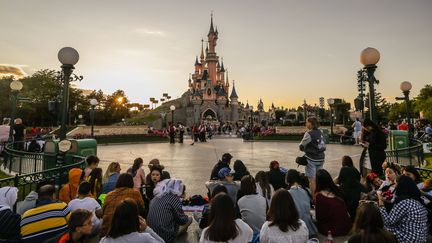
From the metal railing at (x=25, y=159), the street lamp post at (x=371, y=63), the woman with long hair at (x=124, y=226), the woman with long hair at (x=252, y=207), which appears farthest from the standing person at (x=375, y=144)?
the metal railing at (x=25, y=159)

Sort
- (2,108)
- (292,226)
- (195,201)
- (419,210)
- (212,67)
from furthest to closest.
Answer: (212,67), (2,108), (195,201), (419,210), (292,226)

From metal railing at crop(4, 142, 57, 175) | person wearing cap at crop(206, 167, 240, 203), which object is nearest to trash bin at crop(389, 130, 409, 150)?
person wearing cap at crop(206, 167, 240, 203)

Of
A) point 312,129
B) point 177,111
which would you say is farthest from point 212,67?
point 312,129

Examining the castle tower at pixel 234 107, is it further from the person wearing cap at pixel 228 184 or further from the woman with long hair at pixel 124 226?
the woman with long hair at pixel 124 226

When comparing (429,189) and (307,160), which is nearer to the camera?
(429,189)

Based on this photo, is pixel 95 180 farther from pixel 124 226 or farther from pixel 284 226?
pixel 284 226

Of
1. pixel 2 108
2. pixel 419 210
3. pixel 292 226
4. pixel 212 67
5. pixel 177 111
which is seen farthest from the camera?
pixel 212 67

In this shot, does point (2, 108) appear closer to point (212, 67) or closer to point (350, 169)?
point (350, 169)

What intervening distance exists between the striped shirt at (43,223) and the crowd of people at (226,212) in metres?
0.01

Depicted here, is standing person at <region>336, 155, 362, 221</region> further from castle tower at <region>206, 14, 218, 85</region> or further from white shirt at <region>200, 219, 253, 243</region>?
castle tower at <region>206, 14, 218, 85</region>

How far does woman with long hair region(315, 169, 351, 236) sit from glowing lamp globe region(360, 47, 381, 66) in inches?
185

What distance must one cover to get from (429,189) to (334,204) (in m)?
2.19

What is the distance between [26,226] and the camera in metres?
3.85

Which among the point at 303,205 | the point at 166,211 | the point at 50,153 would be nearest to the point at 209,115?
the point at 50,153
